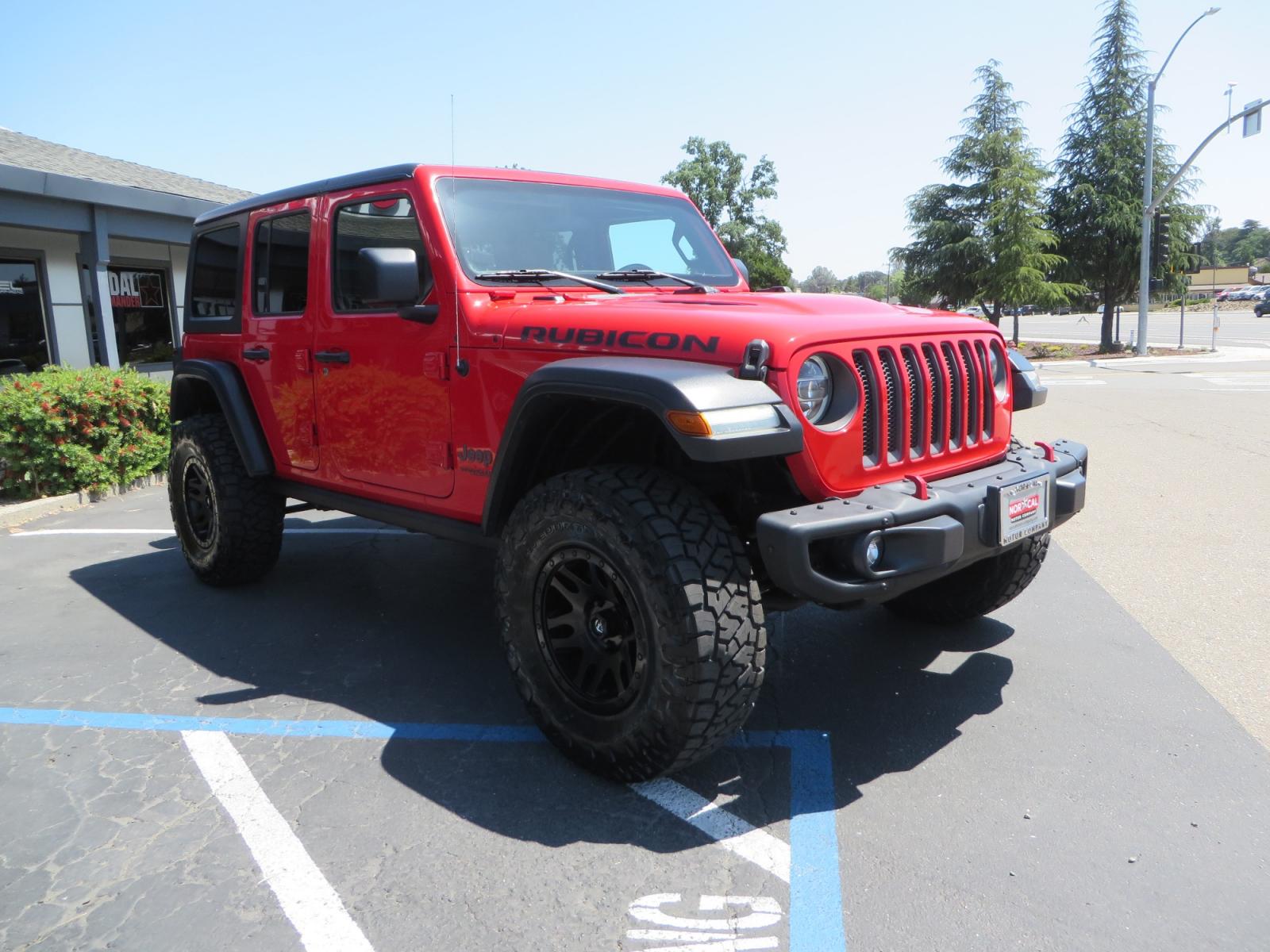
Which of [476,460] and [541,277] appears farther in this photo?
[541,277]

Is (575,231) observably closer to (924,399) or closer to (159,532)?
(924,399)

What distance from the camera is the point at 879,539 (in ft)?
8.70

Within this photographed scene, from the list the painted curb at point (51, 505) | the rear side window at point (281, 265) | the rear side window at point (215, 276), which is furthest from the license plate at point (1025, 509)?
the painted curb at point (51, 505)

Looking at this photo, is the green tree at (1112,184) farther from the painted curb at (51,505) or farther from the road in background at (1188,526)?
the painted curb at (51,505)

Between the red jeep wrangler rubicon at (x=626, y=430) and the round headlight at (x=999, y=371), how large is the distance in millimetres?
14

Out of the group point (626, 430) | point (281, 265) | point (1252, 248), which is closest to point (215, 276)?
point (281, 265)

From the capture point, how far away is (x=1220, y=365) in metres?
20.0

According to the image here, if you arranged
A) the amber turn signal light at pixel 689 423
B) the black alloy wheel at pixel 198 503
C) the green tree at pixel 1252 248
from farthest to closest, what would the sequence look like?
1. the green tree at pixel 1252 248
2. the black alloy wheel at pixel 198 503
3. the amber turn signal light at pixel 689 423

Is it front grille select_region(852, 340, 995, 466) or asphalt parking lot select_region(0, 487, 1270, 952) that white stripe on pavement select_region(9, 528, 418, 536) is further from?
front grille select_region(852, 340, 995, 466)

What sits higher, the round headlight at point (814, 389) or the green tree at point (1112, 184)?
the green tree at point (1112, 184)

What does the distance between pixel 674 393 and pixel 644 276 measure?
1.52m

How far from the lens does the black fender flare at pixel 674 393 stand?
251 centimetres

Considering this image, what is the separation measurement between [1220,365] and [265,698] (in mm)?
21653

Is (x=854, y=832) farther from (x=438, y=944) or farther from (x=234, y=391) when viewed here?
(x=234, y=391)
